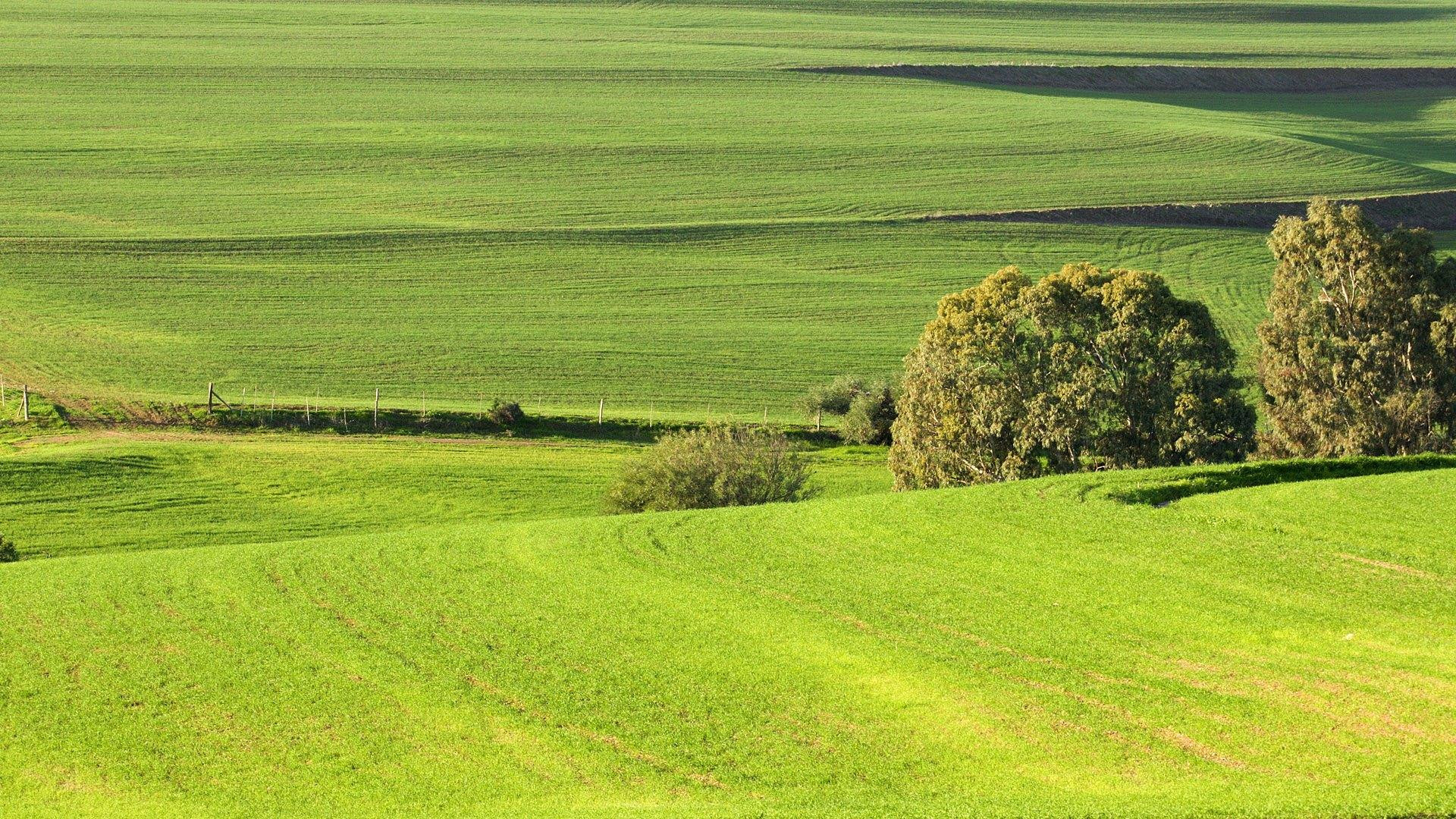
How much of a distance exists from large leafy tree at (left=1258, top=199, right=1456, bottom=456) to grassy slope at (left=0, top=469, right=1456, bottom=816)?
48.5 ft

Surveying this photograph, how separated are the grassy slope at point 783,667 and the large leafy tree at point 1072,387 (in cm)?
1026

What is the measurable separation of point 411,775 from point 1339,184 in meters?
91.2

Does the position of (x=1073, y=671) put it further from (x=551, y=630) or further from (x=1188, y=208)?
(x=1188, y=208)

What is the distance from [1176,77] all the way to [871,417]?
87002 millimetres

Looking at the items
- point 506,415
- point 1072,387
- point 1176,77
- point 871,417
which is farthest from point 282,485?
point 1176,77

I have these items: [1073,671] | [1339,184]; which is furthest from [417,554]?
[1339,184]

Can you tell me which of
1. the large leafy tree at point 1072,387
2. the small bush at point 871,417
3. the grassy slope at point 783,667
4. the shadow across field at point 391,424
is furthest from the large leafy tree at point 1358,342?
the shadow across field at point 391,424

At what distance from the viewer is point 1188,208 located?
93375 millimetres

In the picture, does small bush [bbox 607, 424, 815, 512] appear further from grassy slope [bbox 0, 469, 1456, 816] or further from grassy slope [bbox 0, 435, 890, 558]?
grassy slope [bbox 0, 469, 1456, 816]

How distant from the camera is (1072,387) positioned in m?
45.5

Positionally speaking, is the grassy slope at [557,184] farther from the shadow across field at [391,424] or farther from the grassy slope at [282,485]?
the grassy slope at [282,485]

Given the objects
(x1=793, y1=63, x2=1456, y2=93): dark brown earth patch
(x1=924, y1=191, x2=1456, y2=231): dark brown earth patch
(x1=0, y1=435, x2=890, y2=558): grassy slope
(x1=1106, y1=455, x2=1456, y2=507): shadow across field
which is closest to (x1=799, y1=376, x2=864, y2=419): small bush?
(x1=0, y1=435, x2=890, y2=558): grassy slope

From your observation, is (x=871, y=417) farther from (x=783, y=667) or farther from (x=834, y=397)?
(x=783, y=667)

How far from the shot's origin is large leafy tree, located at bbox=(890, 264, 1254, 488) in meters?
45.8
